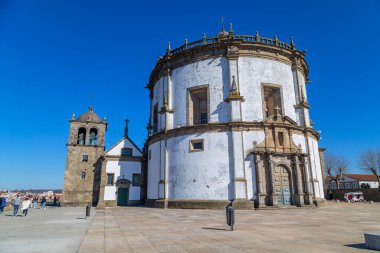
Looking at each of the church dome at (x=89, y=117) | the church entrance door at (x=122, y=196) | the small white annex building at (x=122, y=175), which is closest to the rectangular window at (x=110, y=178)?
the small white annex building at (x=122, y=175)

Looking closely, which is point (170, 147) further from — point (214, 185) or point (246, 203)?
point (246, 203)

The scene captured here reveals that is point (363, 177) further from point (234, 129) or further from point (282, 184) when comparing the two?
point (234, 129)

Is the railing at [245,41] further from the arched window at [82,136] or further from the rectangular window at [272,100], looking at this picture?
the arched window at [82,136]

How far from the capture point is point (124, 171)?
30.8 metres

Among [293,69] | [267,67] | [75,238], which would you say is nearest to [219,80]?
[267,67]

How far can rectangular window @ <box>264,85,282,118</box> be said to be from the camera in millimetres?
24781

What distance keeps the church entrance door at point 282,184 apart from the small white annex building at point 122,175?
52.3ft

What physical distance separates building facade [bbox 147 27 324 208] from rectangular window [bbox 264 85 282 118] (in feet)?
0.32

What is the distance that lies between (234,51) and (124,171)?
18.6 meters

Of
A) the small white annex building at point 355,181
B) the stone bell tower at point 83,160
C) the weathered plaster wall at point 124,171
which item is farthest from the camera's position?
the small white annex building at point 355,181

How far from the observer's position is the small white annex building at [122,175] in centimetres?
2966

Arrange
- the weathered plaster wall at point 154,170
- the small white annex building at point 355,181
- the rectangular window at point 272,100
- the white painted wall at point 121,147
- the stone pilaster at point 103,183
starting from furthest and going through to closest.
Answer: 1. the small white annex building at point 355,181
2. the white painted wall at point 121,147
3. the stone pilaster at point 103,183
4. the weathered plaster wall at point 154,170
5. the rectangular window at point 272,100

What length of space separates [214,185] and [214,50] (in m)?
12.9

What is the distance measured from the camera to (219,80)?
80.0 ft
